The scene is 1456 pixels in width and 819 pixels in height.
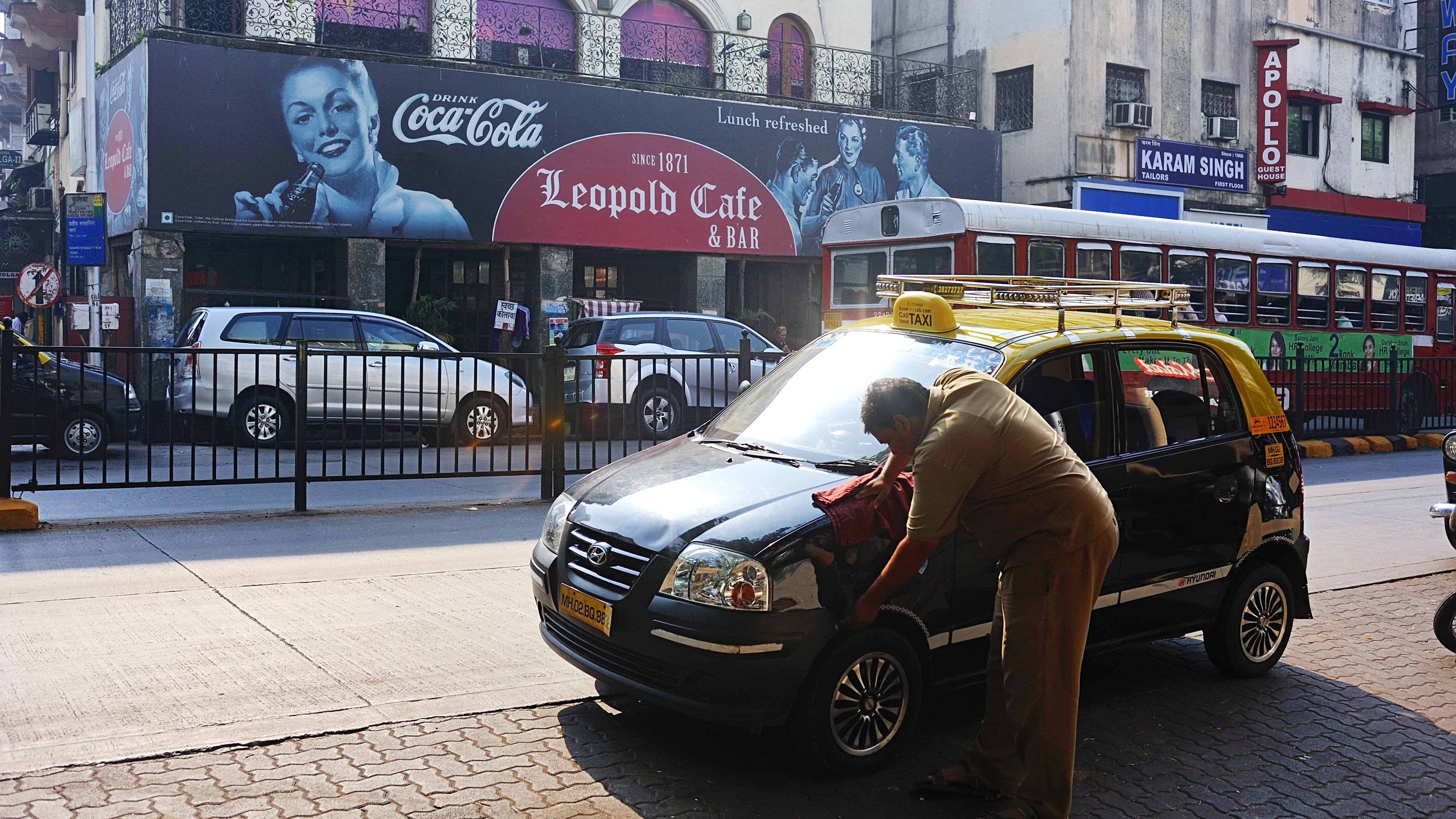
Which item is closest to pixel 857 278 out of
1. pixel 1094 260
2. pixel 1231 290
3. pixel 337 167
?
pixel 1094 260

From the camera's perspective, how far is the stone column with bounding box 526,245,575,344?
2197 centimetres

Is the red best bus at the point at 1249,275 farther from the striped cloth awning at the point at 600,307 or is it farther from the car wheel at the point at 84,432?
the car wheel at the point at 84,432

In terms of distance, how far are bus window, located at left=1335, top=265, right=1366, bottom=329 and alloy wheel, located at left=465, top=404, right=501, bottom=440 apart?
14704mm

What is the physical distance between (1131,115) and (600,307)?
13.3 m

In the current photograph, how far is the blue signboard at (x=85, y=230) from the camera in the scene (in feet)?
68.5

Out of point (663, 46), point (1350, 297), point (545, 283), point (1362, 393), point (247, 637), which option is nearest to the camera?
point (247, 637)

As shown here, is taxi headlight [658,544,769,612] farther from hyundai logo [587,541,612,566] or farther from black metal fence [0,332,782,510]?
black metal fence [0,332,782,510]

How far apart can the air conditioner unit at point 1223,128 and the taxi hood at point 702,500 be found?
27.8 meters

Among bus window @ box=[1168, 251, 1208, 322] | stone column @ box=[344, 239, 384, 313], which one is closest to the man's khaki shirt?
bus window @ box=[1168, 251, 1208, 322]

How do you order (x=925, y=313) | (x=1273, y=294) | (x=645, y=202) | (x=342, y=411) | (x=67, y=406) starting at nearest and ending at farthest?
1. (x=925, y=313)
2. (x=342, y=411)
3. (x=67, y=406)
4. (x=1273, y=294)
5. (x=645, y=202)

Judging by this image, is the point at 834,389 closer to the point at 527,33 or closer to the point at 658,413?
the point at 658,413

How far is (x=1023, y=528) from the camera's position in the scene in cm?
413

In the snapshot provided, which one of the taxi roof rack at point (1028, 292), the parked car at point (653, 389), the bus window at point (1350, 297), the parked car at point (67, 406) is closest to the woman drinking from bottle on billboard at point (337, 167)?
the parked car at point (67, 406)

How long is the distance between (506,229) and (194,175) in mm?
5045
